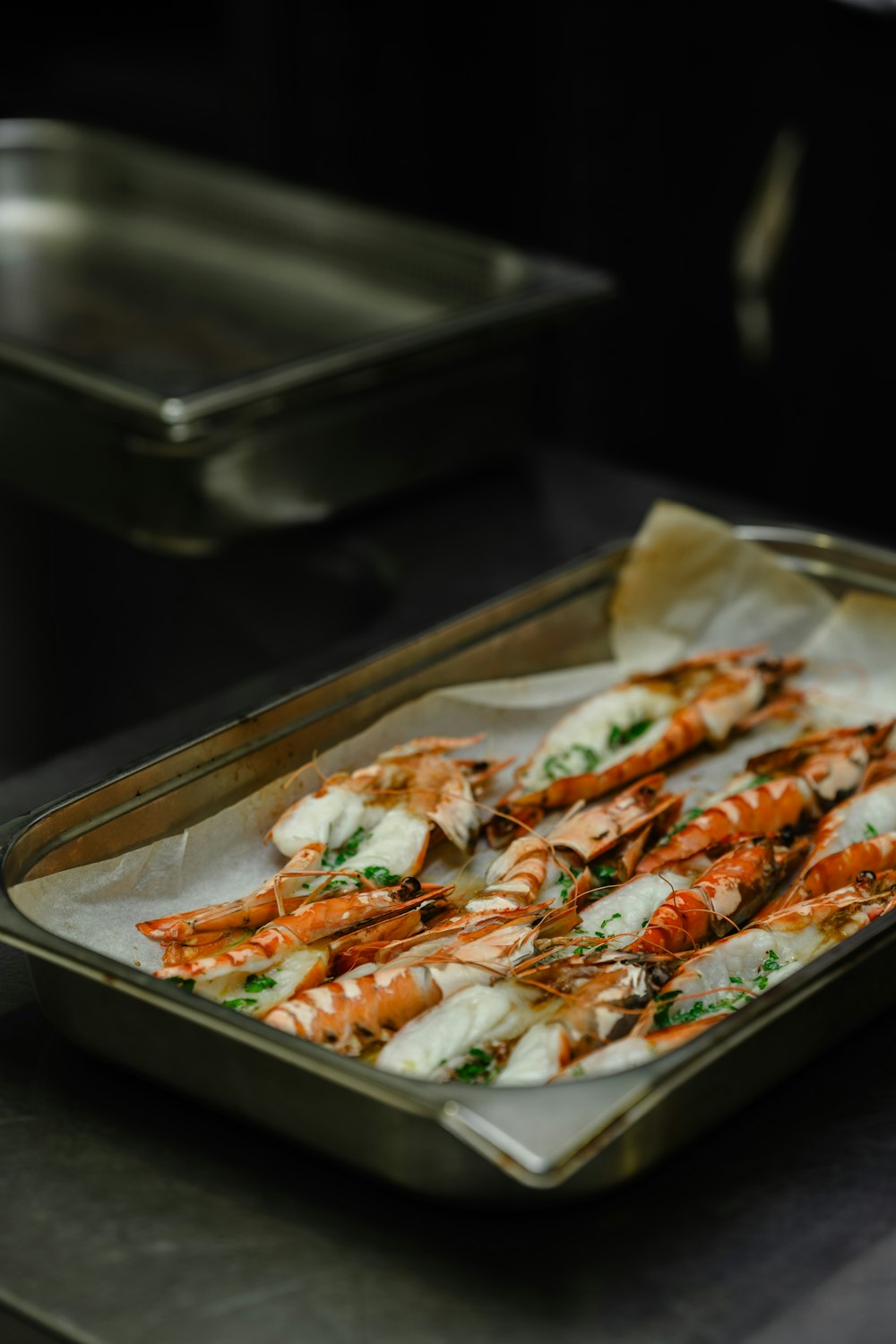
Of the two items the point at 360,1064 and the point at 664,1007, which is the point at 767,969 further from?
the point at 360,1064

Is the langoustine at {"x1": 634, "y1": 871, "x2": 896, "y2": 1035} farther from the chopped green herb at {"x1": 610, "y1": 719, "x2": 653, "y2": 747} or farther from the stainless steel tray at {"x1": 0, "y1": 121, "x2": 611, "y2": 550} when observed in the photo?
the stainless steel tray at {"x1": 0, "y1": 121, "x2": 611, "y2": 550}

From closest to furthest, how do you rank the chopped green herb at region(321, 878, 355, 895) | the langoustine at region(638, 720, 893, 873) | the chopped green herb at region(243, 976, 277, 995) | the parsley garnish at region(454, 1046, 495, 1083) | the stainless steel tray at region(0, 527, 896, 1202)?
the stainless steel tray at region(0, 527, 896, 1202) → the parsley garnish at region(454, 1046, 495, 1083) → the chopped green herb at region(243, 976, 277, 995) → the chopped green herb at region(321, 878, 355, 895) → the langoustine at region(638, 720, 893, 873)

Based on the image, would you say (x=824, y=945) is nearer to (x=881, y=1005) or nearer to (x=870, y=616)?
(x=881, y=1005)

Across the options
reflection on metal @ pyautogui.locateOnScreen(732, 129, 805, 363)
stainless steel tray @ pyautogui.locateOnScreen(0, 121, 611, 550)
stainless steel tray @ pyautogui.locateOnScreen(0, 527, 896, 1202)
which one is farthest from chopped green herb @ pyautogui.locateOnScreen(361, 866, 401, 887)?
reflection on metal @ pyautogui.locateOnScreen(732, 129, 805, 363)

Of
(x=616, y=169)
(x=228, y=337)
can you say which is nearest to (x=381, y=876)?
(x=228, y=337)

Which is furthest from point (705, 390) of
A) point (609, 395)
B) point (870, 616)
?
point (870, 616)

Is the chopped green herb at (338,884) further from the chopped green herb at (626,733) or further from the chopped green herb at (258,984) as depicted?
the chopped green herb at (626,733)

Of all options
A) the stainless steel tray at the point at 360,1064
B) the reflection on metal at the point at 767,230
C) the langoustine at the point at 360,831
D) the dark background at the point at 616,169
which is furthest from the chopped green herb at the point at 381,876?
the reflection on metal at the point at 767,230
